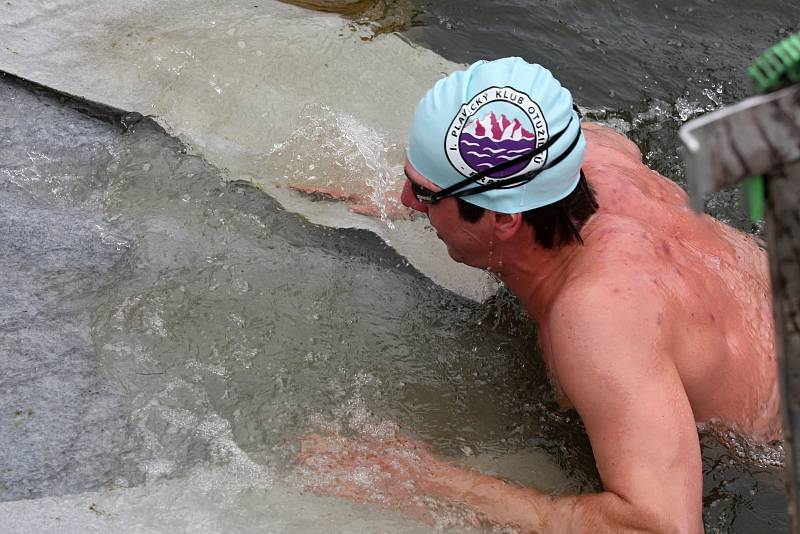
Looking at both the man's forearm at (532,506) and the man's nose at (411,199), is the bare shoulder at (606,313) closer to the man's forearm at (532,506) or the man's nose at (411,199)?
the man's forearm at (532,506)

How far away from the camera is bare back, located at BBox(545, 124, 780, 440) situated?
116 inches

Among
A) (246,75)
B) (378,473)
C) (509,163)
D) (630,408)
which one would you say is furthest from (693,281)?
(246,75)

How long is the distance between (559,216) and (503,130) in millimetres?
420

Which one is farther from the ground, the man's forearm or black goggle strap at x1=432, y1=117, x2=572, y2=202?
black goggle strap at x1=432, y1=117, x2=572, y2=202

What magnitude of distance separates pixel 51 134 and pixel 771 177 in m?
4.23

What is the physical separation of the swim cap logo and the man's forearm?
118 centimetres

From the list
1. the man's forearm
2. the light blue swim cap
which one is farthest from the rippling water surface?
the light blue swim cap

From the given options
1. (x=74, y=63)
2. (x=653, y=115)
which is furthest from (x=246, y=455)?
(x=653, y=115)

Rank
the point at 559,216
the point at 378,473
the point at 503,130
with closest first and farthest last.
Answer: the point at 503,130, the point at 559,216, the point at 378,473

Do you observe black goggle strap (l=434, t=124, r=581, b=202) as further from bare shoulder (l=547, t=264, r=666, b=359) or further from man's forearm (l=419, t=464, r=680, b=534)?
man's forearm (l=419, t=464, r=680, b=534)

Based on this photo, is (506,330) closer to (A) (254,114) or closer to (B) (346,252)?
(B) (346,252)

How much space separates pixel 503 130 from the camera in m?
3.00

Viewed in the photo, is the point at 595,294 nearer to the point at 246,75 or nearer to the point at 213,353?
the point at 213,353

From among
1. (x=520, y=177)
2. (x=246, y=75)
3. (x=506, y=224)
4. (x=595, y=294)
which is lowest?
(x=246, y=75)
